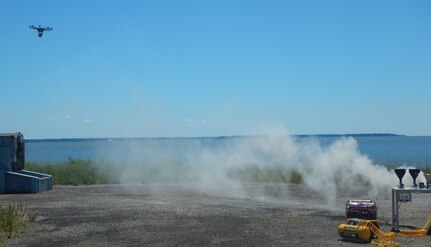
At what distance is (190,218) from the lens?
19344 mm

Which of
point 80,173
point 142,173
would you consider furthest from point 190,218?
point 142,173

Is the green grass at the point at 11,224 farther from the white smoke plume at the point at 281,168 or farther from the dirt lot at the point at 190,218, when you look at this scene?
the white smoke plume at the point at 281,168

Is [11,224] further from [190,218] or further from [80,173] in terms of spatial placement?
[80,173]

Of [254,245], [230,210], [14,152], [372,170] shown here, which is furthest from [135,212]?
[372,170]

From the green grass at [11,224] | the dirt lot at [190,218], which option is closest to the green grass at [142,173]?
the dirt lot at [190,218]

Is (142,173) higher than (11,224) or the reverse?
higher

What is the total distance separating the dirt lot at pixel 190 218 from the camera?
605 inches

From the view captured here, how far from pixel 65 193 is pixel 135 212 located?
9745 mm

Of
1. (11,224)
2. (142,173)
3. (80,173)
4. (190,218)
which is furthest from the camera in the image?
(142,173)

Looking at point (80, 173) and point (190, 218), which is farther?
point (80, 173)

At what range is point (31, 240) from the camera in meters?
15.4

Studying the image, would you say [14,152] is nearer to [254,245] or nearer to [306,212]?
[306,212]

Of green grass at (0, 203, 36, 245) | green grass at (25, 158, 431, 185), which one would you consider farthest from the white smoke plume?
green grass at (0, 203, 36, 245)

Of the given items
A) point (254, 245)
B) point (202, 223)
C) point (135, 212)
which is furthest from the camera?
point (135, 212)
